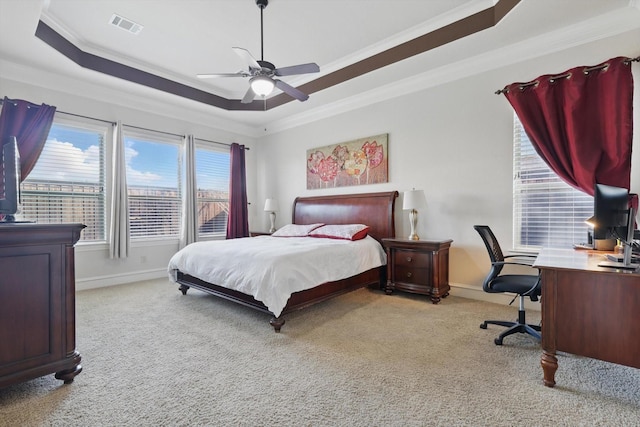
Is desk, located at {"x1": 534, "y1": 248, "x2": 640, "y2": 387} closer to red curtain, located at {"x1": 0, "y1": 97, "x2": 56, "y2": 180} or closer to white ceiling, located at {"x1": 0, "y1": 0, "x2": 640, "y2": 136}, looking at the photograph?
white ceiling, located at {"x1": 0, "y1": 0, "x2": 640, "y2": 136}

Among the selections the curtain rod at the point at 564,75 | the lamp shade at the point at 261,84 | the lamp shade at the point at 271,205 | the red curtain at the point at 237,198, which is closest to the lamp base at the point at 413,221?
the curtain rod at the point at 564,75

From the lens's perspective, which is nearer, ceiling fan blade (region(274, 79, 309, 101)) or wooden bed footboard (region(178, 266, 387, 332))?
wooden bed footboard (region(178, 266, 387, 332))

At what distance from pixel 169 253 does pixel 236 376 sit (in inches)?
149

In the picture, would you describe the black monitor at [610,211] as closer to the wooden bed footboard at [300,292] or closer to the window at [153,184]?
the wooden bed footboard at [300,292]

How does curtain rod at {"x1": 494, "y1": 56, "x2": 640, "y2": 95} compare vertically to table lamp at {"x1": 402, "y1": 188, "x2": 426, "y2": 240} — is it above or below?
above

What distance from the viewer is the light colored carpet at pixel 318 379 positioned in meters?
1.59

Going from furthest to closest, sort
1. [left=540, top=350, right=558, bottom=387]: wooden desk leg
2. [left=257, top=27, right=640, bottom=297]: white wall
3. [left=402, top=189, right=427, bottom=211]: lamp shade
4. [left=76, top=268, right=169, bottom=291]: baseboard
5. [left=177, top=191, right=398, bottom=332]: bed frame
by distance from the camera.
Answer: [left=76, top=268, right=169, bottom=291]: baseboard, [left=402, top=189, right=427, bottom=211]: lamp shade, [left=257, top=27, right=640, bottom=297]: white wall, [left=177, top=191, right=398, bottom=332]: bed frame, [left=540, top=350, right=558, bottom=387]: wooden desk leg

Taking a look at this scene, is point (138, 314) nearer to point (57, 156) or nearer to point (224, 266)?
point (224, 266)

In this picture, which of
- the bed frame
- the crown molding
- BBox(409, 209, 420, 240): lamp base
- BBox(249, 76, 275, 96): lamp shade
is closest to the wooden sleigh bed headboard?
the bed frame

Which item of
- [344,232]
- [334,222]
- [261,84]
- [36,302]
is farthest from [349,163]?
[36,302]

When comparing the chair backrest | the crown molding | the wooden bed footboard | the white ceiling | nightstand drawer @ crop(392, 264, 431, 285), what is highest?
the white ceiling

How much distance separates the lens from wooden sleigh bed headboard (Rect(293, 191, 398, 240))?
4.34 m

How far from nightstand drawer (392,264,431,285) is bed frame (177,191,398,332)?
0.97 ft

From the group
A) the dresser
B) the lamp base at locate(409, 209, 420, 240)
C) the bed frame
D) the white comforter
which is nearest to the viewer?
the dresser
